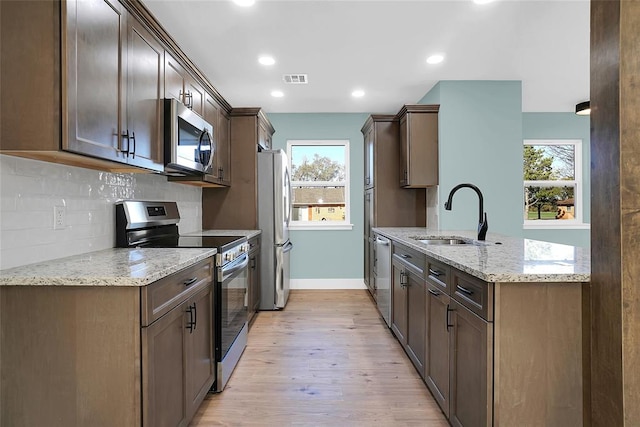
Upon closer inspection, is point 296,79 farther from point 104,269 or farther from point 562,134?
point 562,134

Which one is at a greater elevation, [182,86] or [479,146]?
[182,86]

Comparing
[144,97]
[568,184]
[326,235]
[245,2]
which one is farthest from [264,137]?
[568,184]

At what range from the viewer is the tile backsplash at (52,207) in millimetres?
1564

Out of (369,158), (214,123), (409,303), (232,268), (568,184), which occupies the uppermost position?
(214,123)

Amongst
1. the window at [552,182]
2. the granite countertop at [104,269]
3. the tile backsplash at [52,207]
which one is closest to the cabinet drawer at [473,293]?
the granite countertop at [104,269]

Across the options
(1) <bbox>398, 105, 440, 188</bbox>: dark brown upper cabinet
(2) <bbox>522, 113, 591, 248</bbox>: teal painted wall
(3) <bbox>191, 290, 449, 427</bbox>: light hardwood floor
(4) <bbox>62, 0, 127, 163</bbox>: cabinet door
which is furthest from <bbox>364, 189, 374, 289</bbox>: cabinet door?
(4) <bbox>62, 0, 127, 163</bbox>: cabinet door

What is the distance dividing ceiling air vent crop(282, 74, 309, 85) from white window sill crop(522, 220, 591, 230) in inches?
150

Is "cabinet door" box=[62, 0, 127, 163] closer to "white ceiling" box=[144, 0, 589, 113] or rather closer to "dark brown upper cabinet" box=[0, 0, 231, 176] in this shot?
"dark brown upper cabinet" box=[0, 0, 231, 176]

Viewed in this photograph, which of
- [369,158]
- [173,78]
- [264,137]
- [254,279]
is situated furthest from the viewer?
[369,158]

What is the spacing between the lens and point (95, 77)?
1.62 meters

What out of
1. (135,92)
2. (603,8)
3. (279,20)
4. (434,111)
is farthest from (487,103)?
(135,92)

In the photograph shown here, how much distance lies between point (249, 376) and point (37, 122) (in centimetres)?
199

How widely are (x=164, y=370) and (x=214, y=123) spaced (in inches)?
97.7

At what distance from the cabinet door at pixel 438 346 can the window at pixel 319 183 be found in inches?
123
